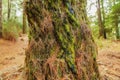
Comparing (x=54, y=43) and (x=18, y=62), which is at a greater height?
(x=54, y=43)

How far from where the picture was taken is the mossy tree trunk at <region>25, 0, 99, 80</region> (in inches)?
111

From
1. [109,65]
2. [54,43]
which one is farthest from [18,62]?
[54,43]

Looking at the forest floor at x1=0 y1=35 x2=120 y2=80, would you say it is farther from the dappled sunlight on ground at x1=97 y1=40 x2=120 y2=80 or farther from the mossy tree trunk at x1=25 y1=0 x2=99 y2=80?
the mossy tree trunk at x1=25 y1=0 x2=99 y2=80

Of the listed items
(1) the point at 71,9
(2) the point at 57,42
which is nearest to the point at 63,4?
(1) the point at 71,9

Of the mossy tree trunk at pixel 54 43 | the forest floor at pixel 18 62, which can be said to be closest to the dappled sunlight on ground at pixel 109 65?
the forest floor at pixel 18 62

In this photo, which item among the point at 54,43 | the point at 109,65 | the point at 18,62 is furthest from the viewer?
the point at 18,62

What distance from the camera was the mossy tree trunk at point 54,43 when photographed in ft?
9.28

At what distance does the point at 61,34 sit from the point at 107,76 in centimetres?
154

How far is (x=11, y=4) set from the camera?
20.2 m

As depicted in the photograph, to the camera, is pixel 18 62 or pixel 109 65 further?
pixel 18 62

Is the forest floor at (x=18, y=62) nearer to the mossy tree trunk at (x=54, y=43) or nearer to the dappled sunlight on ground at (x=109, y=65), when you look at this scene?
the dappled sunlight on ground at (x=109, y=65)

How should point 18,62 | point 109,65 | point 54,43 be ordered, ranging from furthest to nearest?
1. point 18,62
2. point 109,65
3. point 54,43

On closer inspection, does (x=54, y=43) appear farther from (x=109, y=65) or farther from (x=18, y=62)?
(x=18, y=62)

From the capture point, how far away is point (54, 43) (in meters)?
2.87
